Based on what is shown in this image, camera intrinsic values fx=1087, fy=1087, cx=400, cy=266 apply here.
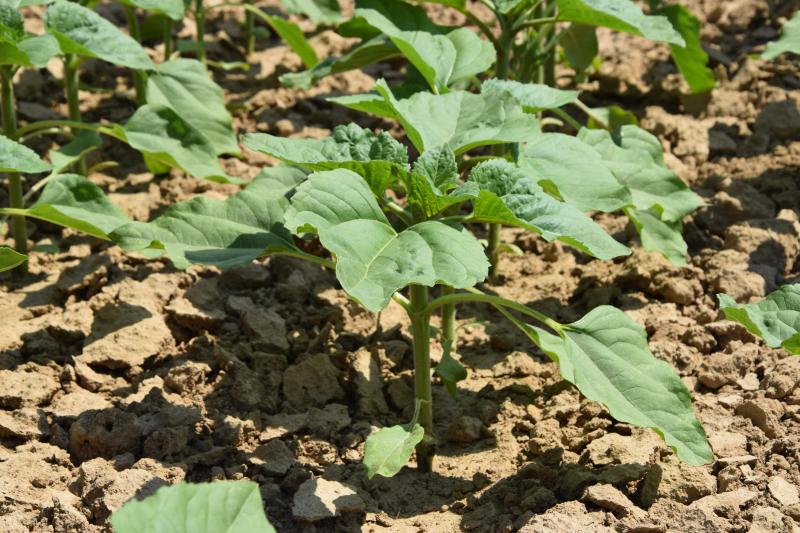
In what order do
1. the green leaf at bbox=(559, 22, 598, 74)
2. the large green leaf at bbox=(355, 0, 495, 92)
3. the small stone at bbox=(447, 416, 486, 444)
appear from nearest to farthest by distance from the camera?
1. the small stone at bbox=(447, 416, 486, 444)
2. the large green leaf at bbox=(355, 0, 495, 92)
3. the green leaf at bbox=(559, 22, 598, 74)

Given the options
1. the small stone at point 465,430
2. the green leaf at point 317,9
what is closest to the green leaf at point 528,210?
the small stone at point 465,430

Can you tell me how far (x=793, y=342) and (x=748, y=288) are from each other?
41.7 inches

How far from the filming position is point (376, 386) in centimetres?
358

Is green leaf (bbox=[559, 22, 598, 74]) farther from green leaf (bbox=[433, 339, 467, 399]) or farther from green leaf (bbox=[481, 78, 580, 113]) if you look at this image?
green leaf (bbox=[433, 339, 467, 399])

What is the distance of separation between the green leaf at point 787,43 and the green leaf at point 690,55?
50 centimetres

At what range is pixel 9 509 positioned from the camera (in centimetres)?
295

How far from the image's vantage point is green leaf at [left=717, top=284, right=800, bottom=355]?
9.39 ft

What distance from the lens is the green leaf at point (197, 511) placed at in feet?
7.11

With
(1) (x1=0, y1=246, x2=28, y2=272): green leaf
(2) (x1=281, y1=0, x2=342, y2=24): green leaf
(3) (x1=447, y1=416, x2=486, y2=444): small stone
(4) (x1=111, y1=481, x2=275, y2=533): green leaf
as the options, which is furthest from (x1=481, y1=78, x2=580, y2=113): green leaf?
(2) (x1=281, y1=0, x2=342, y2=24): green leaf

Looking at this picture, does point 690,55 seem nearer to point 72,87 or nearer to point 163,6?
point 163,6

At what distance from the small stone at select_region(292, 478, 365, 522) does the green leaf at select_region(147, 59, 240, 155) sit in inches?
63.1

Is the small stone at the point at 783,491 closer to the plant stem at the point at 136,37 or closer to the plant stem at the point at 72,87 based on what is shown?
the plant stem at the point at 72,87

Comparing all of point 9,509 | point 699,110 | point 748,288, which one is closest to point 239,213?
point 9,509

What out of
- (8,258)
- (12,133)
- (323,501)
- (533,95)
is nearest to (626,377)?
(323,501)
